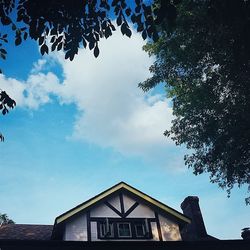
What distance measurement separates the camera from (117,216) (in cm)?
1551

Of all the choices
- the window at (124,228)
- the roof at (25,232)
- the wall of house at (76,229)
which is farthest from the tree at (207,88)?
the roof at (25,232)

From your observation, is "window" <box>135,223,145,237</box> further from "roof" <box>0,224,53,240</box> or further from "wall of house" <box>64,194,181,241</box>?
"roof" <box>0,224,53,240</box>

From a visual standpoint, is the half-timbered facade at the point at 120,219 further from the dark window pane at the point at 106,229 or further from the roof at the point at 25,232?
the roof at the point at 25,232

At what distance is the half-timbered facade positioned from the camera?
14.6m

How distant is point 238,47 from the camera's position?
1045 cm

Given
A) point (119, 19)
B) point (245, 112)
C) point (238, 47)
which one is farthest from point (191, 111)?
point (119, 19)

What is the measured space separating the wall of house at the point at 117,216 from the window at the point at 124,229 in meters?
0.48

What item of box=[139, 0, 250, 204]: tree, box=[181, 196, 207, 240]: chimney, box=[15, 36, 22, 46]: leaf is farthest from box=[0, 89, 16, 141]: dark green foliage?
box=[181, 196, 207, 240]: chimney

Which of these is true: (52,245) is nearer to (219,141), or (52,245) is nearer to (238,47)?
(219,141)

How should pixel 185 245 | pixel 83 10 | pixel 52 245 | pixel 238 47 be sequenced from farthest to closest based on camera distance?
1. pixel 185 245
2. pixel 52 245
3. pixel 238 47
4. pixel 83 10

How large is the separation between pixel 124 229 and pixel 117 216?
754mm

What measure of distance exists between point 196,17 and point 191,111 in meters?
5.02

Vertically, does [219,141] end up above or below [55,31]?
above

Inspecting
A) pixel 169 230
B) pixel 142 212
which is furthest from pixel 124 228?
pixel 169 230
